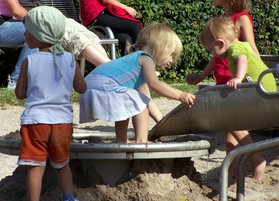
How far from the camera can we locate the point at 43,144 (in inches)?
156

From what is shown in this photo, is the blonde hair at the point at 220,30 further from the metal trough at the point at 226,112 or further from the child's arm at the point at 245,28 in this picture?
the metal trough at the point at 226,112

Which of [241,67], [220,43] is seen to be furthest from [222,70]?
[241,67]

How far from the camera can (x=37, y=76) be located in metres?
3.98

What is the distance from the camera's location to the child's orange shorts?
394cm

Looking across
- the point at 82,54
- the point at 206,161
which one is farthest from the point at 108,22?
the point at 206,161

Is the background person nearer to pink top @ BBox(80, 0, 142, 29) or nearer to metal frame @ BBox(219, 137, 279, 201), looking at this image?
pink top @ BBox(80, 0, 142, 29)

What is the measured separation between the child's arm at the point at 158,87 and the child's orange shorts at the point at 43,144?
1.97ft

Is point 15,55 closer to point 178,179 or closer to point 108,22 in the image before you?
point 108,22

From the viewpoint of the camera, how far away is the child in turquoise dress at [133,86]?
4383mm

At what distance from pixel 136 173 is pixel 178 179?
0.91 ft

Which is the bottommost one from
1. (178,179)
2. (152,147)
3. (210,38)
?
(178,179)

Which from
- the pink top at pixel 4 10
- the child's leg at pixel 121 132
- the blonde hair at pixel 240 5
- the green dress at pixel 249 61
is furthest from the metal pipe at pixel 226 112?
the pink top at pixel 4 10

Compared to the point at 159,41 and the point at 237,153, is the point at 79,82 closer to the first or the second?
the point at 159,41

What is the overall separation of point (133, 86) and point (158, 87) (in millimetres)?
227
